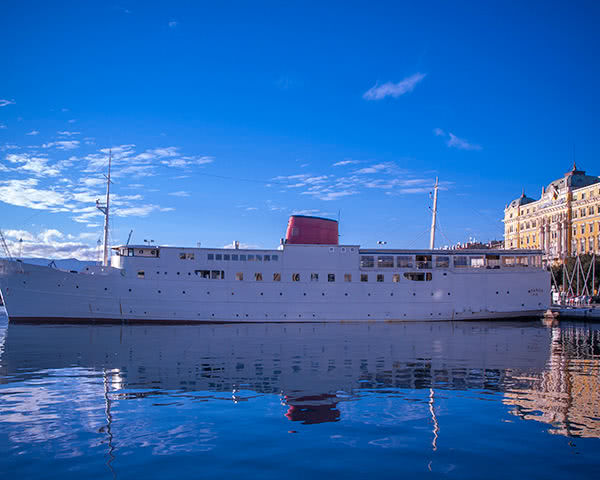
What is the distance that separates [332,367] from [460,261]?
26733mm

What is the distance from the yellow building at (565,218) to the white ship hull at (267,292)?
1353 inches

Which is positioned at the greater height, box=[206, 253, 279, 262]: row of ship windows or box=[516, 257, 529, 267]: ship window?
box=[516, 257, 529, 267]: ship window

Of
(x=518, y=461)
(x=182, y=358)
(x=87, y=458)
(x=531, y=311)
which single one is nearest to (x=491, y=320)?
(x=531, y=311)

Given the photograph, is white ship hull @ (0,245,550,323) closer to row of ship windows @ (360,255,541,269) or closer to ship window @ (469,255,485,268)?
row of ship windows @ (360,255,541,269)

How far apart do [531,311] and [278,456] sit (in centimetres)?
3651

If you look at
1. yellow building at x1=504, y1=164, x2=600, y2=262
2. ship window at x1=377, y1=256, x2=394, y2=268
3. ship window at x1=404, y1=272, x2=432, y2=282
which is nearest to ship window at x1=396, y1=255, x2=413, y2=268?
ship window at x1=377, y1=256, x2=394, y2=268

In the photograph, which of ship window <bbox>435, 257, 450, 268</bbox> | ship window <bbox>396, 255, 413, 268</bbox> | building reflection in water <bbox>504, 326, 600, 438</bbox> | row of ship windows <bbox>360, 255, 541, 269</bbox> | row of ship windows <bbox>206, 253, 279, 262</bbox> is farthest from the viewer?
ship window <bbox>435, 257, 450, 268</bbox>

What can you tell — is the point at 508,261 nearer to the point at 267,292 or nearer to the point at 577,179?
the point at 267,292

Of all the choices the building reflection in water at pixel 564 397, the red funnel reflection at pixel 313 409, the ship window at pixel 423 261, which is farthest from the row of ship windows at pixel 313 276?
the red funnel reflection at pixel 313 409

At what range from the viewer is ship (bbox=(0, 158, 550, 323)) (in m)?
31.5

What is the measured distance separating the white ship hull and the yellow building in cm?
3438

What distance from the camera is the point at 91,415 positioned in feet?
28.5

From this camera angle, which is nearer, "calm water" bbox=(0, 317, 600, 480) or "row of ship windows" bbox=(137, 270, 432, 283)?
"calm water" bbox=(0, 317, 600, 480)

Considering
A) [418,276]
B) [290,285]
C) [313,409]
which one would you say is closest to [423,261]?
[418,276]
